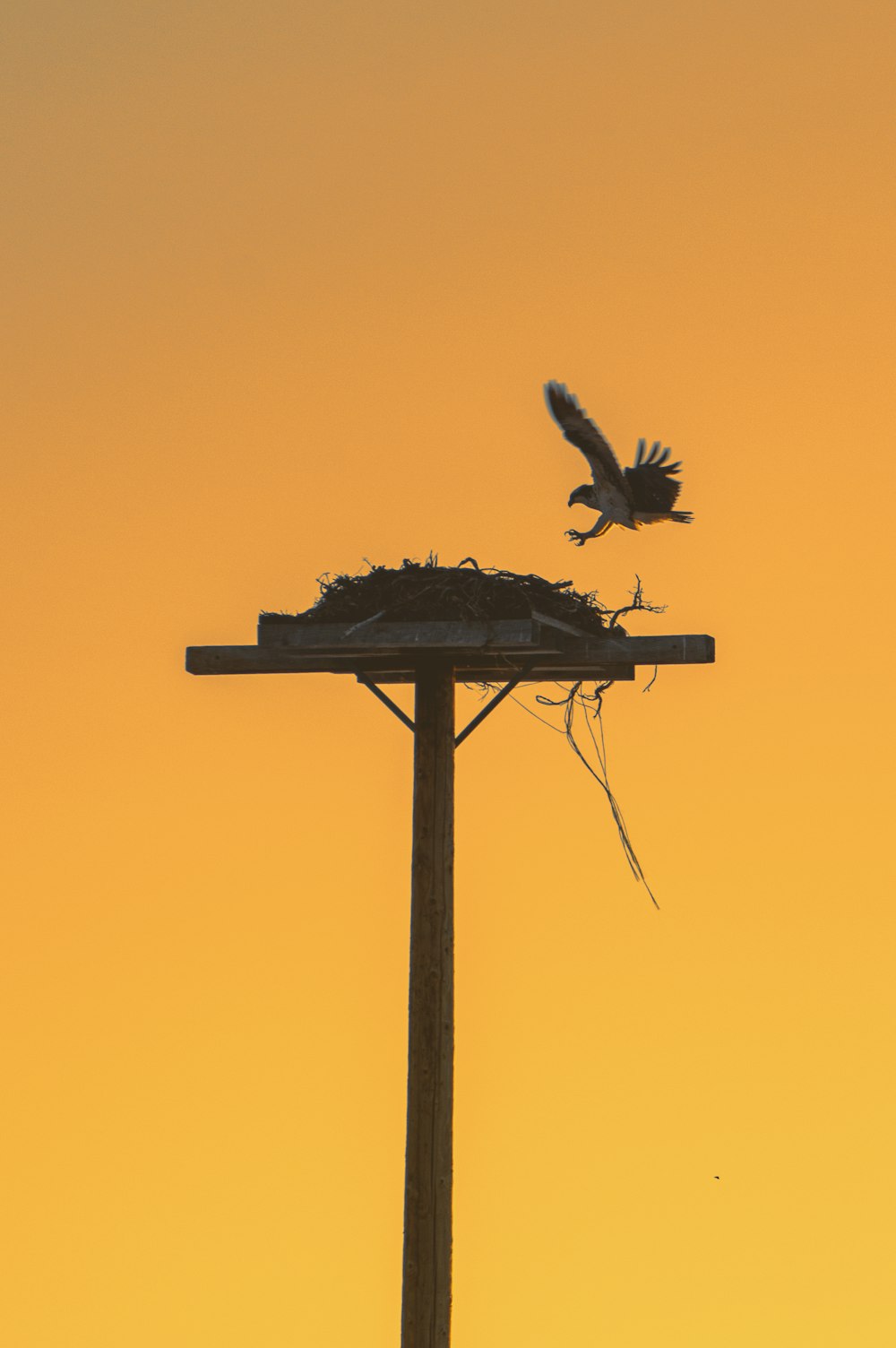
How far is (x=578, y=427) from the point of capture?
11109mm

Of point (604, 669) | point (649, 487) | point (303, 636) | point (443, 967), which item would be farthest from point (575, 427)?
point (443, 967)

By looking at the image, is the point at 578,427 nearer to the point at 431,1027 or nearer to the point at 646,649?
the point at 646,649

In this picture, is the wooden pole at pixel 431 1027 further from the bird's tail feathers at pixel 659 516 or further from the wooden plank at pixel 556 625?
the bird's tail feathers at pixel 659 516

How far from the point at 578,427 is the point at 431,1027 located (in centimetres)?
386

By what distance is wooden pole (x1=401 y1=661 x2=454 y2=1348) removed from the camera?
8742mm

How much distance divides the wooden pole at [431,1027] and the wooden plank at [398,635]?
0.96 feet

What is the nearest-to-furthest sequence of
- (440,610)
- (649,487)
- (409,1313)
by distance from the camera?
1. (409,1313)
2. (440,610)
3. (649,487)

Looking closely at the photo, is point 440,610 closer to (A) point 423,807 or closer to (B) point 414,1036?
(A) point 423,807

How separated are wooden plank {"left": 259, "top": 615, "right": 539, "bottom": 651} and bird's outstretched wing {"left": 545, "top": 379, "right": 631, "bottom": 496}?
2.28m

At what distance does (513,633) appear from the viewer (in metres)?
9.13

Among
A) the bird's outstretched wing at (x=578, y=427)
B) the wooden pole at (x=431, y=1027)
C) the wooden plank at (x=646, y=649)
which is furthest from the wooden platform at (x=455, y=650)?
the bird's outstretched wing at (x=578, y=427)

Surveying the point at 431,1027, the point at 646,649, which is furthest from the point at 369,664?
the point at 431,1027

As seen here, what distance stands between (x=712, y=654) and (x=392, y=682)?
213cm

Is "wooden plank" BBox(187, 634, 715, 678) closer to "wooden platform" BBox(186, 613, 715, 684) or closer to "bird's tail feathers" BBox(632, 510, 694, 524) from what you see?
"wooden platform" BBox(186, 613, 715, 684)
